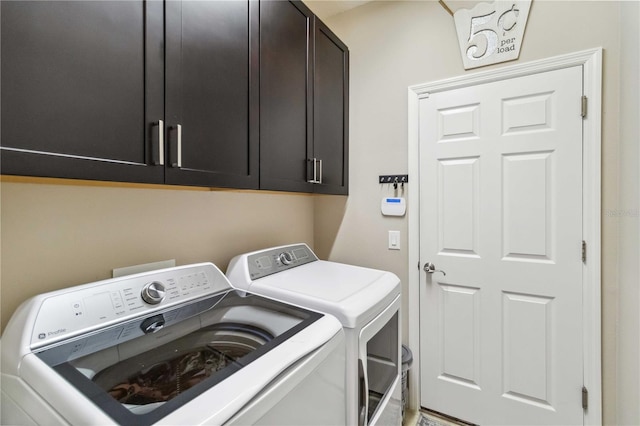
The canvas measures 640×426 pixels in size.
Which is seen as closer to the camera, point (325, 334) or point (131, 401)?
point (131, 401)

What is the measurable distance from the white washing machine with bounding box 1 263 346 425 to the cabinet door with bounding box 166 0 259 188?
46 centimetres

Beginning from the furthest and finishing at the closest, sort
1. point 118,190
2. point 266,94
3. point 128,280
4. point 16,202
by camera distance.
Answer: point 266,94
point 118,190
point 128,280
point 16,202

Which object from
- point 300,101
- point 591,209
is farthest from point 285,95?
point 591,209

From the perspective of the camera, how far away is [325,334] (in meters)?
0.93

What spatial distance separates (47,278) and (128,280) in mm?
235

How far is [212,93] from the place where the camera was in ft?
3.53

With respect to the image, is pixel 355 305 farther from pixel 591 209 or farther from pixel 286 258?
pixel 591 209

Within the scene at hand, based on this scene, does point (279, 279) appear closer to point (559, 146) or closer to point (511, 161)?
point (511, 161)

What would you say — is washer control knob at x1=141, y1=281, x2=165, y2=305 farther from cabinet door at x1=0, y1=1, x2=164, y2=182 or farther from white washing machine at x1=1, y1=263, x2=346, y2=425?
cabinet door at x1=0, y1=1, x2=164, y2=182

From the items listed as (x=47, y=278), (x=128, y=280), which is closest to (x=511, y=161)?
(x=128, y=280)

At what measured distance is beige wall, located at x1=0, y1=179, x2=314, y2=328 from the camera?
0.89 metres

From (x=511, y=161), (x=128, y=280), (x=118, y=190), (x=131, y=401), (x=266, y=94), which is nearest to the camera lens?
(x=131, y=401)

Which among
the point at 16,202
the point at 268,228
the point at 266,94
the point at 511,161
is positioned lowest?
the point at 268,228

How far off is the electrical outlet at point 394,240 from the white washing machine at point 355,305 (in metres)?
0.50
